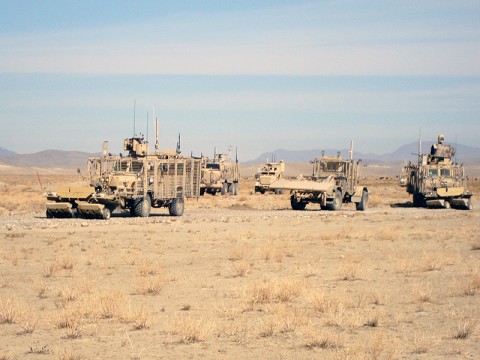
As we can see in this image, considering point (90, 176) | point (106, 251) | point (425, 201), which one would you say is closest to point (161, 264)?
point (106, 251)

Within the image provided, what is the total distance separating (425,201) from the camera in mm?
42000

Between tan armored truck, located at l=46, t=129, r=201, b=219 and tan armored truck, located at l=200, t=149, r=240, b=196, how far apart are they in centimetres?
1911

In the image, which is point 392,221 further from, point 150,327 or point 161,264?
point 150,327


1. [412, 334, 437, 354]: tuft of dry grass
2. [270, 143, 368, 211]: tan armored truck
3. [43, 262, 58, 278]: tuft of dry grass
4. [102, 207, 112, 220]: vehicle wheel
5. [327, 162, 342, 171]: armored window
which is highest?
[327, 162, 342, 171]: armored window

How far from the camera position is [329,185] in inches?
1401

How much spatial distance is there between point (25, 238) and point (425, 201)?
2474 centimetres

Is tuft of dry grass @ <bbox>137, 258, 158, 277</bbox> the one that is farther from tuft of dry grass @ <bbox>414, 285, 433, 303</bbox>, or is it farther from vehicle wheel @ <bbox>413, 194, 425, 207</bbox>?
vehicle wheel @ <bbox>413, 194, 425, 207</bbox>

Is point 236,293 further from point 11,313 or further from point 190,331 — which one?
point 11,313

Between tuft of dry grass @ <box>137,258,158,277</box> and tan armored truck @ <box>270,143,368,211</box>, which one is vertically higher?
tan armored truck @ <box>270,143,368,211</box>

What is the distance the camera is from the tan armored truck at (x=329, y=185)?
35438 mm

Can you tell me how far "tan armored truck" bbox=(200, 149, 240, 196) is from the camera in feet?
176

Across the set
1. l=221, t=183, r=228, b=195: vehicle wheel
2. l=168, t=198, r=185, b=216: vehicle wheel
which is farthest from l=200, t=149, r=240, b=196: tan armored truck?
l=168, t=198, r=185, b=216: vehicle wheel

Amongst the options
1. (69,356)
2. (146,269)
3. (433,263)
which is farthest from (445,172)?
(69,356)

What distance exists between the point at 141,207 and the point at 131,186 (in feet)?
3.86
